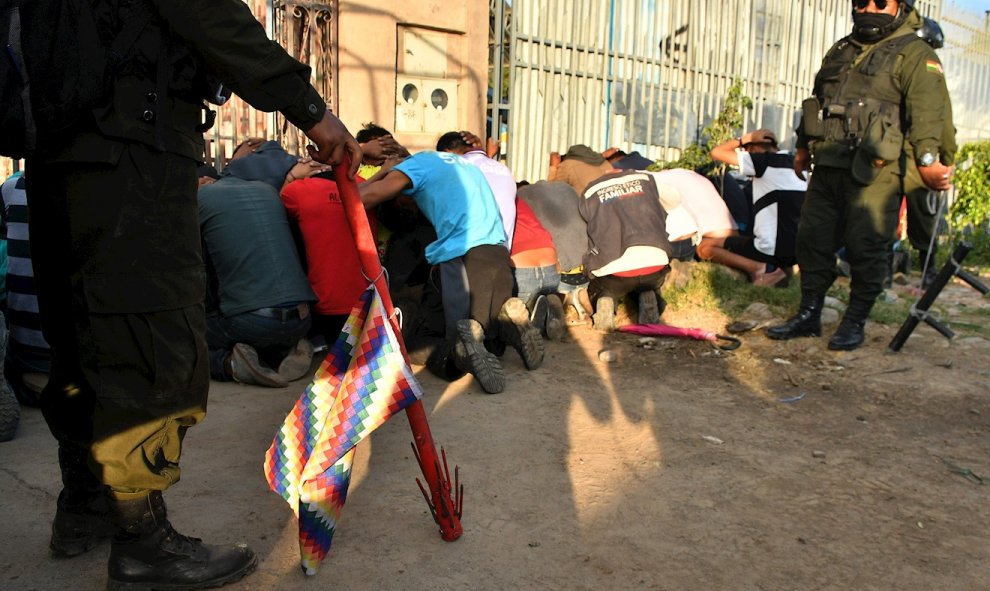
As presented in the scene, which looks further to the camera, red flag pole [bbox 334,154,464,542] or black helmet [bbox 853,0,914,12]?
black helmet [bbox 853,0,914,12]

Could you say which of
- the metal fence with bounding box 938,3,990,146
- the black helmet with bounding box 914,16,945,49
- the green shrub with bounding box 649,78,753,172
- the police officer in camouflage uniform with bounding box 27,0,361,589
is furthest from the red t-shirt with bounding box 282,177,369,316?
the metal fence with bounding box 938,3,990,146

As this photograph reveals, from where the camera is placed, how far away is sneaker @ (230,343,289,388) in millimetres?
3811

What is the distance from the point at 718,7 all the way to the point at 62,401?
9.85 m

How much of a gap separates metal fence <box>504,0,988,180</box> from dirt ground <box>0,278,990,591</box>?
16.0ft

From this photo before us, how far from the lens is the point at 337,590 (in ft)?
6.65

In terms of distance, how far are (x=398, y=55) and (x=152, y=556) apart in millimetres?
6006

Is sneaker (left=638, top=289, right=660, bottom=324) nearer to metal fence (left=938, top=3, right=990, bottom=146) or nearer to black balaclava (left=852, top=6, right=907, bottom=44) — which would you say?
black balaclava (left=852, top=6, right=907, bottom=44)

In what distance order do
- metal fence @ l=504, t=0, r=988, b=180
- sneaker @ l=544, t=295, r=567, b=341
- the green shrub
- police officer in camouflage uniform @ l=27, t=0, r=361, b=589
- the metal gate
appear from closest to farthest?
police officer in camouflage uniform @ l=27, t=0, r=361, b=589, sneaker @ l=544, t=295, r=567, b=341, the metal gate, the green shrub, metal fence @ l=504, t=0, r=988, b=180

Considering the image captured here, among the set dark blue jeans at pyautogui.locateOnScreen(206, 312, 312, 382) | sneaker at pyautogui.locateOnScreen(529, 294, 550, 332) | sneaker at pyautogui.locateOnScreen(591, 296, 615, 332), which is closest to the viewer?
dark blue jeans at pyautogui.locateOnScreen(206, 312, 312, 382)

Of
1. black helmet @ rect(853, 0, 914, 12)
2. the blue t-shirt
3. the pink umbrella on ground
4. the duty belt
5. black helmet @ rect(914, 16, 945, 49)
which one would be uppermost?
black helmet @ rect(853, 0, 914, 12)

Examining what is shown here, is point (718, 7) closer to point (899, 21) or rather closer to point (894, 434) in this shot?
point (899, 21)

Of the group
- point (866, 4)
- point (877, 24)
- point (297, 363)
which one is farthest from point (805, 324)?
point (297, 363)

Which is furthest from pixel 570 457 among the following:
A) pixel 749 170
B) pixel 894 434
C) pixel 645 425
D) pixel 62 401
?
pixel 749 170

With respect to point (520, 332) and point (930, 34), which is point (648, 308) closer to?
point (520, 332)
